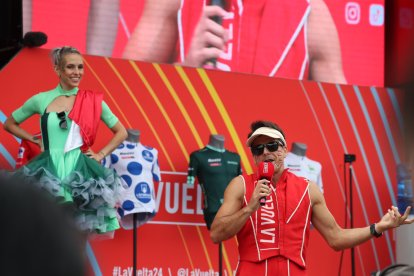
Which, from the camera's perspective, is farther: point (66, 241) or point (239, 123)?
point (239, 123)

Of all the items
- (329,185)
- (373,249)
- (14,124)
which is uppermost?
(14,124)

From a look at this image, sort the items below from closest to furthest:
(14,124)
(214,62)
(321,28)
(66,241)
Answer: (66,241) → (14,124) → (214,62) → (321,28)

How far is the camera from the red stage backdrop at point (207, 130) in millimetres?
6141

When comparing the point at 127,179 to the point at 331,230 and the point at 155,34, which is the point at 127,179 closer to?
the point at 155,34

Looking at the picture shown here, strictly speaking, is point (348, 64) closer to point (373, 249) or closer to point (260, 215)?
point (373, 249)

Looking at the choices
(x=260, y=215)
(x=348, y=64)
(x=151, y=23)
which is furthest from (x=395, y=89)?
(x=260, y=215)

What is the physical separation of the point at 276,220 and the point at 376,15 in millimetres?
4742

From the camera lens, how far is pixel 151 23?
21.5 ft

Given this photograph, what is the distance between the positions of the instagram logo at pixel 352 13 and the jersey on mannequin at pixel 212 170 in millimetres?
2014

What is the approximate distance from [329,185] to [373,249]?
2.57 ft

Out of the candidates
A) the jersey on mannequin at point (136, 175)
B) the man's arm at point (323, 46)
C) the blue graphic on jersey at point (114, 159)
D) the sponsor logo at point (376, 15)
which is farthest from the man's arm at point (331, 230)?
the sponsor logo at point (376, 15)

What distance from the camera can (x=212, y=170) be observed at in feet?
20.4

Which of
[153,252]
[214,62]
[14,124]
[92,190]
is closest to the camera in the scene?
[92,190]

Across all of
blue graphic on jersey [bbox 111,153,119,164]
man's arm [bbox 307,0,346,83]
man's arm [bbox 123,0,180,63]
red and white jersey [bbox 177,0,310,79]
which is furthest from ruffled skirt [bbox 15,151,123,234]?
man's arm [bbox 307,0,346,83]
